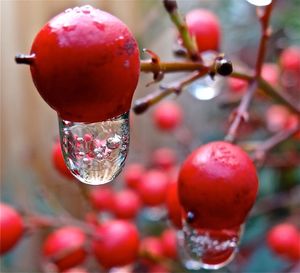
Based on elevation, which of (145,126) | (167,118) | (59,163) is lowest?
(145,126)

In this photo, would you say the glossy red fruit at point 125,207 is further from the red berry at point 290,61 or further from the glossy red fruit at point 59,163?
the red berry at point 290,61

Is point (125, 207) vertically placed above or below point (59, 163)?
below

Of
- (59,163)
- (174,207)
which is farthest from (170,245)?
(174,207)

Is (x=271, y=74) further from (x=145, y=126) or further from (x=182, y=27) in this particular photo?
(x=145, y=126)

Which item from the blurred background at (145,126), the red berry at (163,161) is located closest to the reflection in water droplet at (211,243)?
the blurred background at (145,126)

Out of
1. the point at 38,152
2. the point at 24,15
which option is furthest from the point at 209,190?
the point at 24,15

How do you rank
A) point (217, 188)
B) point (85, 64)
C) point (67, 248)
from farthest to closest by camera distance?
1. point (67, 248)
2. point (217, 188)
3. point (85, 64)
